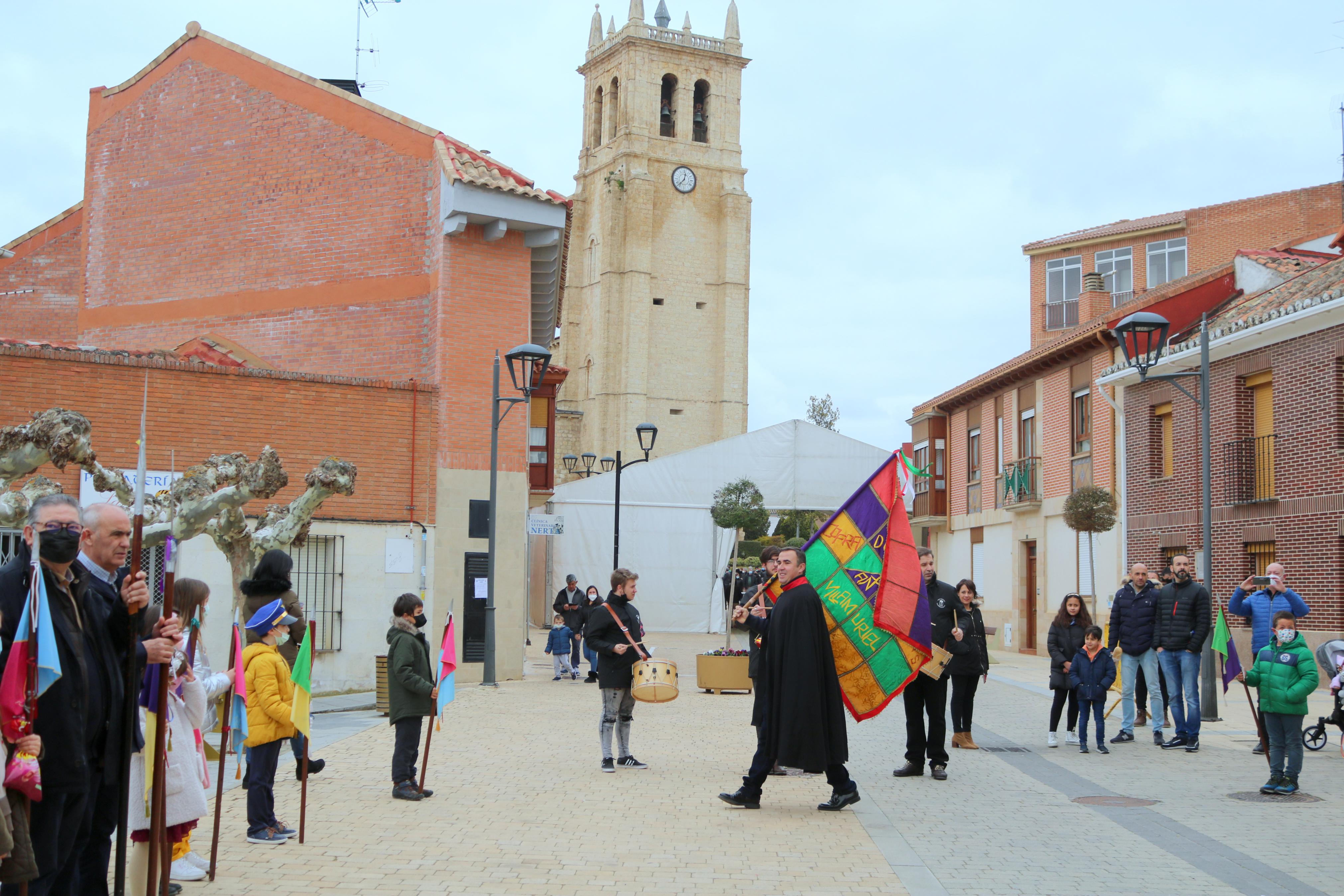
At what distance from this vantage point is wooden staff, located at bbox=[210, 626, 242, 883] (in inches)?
261

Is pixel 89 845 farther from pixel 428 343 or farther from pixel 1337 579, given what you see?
pixel 1337 579

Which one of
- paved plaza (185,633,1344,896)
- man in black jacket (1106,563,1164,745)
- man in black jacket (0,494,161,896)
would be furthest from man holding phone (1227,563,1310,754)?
man in black jacket (0,494,161,896)

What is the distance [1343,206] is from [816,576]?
1165 inches

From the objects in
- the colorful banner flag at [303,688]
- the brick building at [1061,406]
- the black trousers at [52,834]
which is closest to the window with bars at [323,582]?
the colorful banner flag at [303,688]

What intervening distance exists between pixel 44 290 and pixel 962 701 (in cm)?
1981

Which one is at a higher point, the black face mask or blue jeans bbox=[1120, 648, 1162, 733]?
the black face mask

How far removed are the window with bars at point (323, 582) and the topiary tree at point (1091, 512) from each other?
14.7m

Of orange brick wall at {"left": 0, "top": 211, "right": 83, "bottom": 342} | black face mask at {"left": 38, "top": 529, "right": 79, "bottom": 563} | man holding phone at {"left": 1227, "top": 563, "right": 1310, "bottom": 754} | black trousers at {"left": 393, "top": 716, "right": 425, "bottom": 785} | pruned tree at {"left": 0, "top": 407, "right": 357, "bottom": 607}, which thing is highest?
orange brick wall at {"left": 0, "top": 211, "right": 83, "bottom": 342}

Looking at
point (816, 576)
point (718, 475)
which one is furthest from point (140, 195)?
point (718, 475)

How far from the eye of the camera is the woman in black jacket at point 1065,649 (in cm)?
1263

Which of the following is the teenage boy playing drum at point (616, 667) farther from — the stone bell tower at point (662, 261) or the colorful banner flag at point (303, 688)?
the stone bell tower at point (662, 261)

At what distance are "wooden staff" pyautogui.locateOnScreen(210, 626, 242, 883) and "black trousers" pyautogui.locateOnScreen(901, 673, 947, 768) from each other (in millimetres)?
5375

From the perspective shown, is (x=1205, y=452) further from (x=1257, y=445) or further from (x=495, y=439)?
(x=495, y=439)

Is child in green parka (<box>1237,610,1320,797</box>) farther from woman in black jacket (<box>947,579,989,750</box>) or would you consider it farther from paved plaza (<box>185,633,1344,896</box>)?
woman in black jacket (<box>947,579,989,750</box>)
